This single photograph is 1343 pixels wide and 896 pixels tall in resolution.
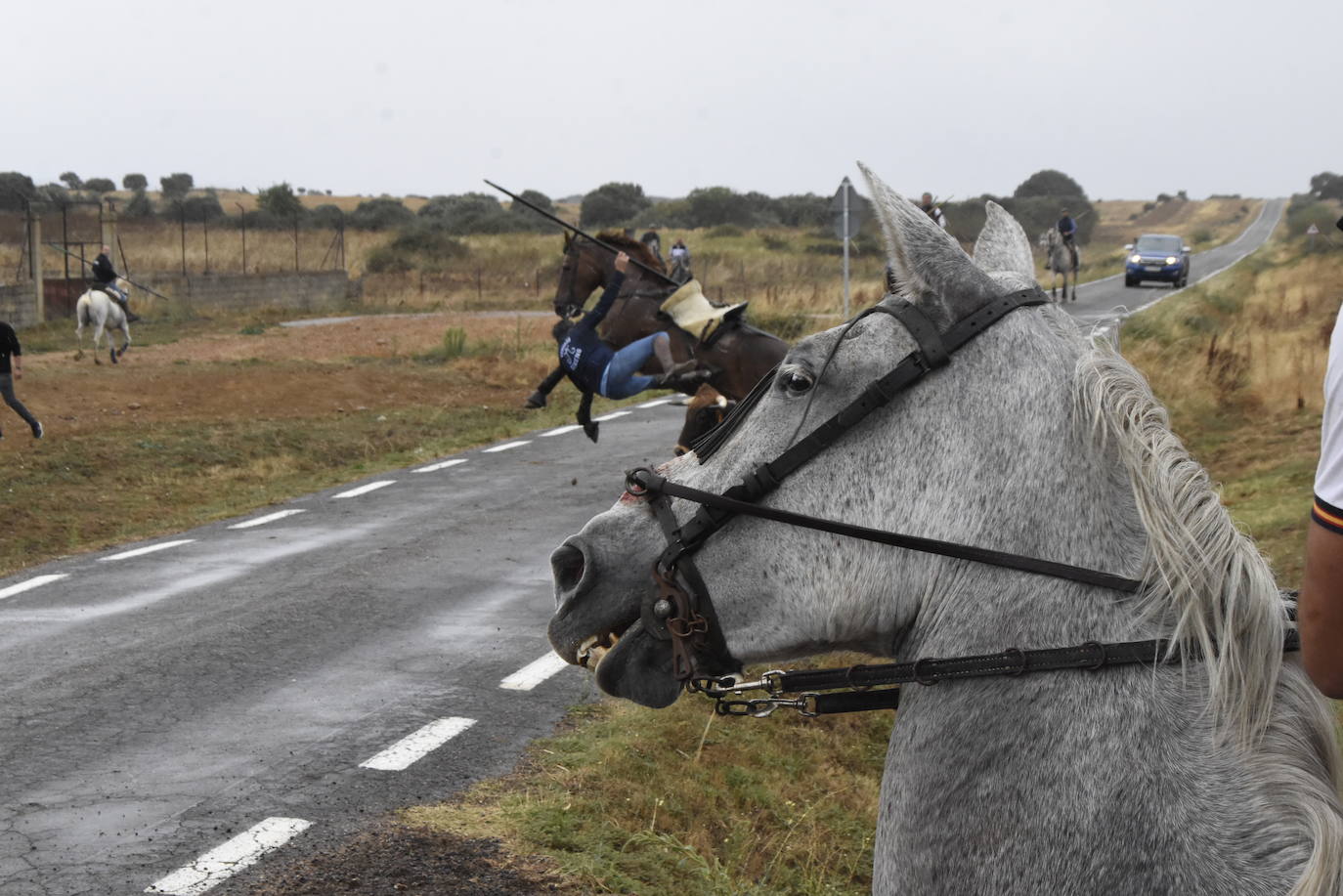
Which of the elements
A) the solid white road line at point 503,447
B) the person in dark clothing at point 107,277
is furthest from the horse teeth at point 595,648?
the person in dark clothing at point 107,277

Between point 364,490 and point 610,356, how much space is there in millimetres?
3272

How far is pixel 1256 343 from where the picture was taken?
61.9ft

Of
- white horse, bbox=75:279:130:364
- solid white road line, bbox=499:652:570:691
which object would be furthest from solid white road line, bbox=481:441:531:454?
white horse, bbox=75:279:130:364

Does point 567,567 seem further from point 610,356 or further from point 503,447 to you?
point 503,447

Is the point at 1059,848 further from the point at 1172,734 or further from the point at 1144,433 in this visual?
the point at 1144,433

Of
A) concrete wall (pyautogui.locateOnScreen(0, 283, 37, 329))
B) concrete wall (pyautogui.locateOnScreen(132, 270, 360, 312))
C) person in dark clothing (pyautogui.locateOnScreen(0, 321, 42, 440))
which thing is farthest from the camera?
concrete wall (pyautogui.locateOnScreen(132, 270, 360, 312))

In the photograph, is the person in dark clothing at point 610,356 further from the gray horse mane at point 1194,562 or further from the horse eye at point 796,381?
the gray horse mane at point 1194,562

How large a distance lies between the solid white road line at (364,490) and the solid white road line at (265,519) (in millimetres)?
715

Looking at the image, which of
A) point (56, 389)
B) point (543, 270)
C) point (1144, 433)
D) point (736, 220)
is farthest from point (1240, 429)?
point (736, 220)

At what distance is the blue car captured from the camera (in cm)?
4103

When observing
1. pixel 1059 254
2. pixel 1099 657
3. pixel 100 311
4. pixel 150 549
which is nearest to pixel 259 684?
pixel 150 549

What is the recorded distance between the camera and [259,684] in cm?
743

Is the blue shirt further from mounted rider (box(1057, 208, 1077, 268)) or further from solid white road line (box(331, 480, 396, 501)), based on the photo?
mounted rider (box(1057, 208, 1077, 268))

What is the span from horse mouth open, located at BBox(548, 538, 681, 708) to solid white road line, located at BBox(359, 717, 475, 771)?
4077 millimetres
